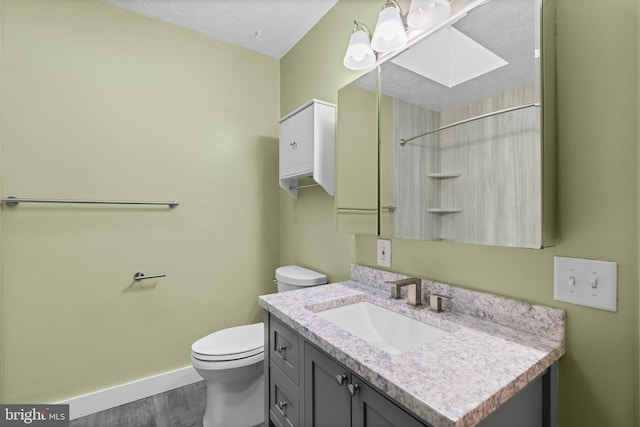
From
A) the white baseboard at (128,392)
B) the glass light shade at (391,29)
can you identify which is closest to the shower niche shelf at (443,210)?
the glass light shade at (391,29)

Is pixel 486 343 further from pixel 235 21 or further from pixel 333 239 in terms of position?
pixel 235 21

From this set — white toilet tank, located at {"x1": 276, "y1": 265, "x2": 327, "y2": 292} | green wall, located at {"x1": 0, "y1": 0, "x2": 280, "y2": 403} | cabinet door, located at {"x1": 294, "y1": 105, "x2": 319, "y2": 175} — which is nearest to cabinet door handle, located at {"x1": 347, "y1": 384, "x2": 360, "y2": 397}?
white toilet tank, located at {"x1": 276, "y1": 265, "x2": 327, "y2": 292}

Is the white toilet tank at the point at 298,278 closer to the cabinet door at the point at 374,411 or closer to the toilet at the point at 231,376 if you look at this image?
the toilet at the point at 231,376

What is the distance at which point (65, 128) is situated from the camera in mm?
1759

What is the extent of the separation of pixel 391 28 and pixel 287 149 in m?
0.98

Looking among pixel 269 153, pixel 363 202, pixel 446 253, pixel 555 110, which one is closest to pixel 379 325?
pixel 446 253

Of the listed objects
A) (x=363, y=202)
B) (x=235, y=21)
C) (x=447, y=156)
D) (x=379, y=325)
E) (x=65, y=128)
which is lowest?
(x=379, y=325)

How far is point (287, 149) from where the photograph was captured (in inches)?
80.0

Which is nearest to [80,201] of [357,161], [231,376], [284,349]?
[231,376]

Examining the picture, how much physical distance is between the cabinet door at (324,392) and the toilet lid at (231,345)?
25.5 inches

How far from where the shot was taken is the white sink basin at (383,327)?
1111 millimetres

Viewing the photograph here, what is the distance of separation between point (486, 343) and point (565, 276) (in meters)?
0.31

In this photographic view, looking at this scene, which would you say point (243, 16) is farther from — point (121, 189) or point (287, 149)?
point (121, 189)

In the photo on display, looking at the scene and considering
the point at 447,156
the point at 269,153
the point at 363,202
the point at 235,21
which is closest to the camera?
the point at 447,156
